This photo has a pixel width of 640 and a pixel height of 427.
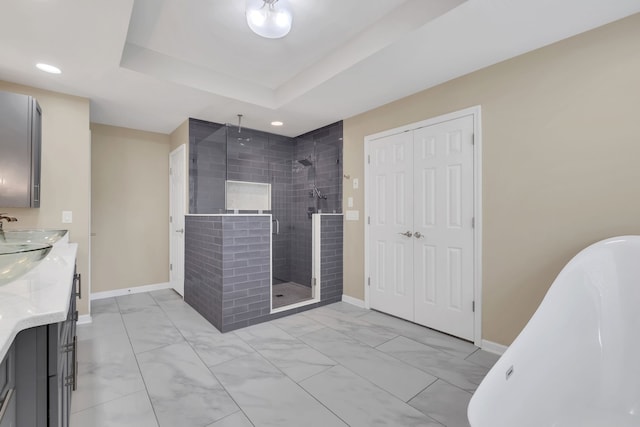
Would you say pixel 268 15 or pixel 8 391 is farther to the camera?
pixel 268 15

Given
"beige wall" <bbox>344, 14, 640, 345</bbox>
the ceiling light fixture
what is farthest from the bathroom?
"beige wall" <bbox>344, 14, 640, 345</bbox>

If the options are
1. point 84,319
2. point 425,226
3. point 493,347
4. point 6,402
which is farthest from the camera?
point 84,319

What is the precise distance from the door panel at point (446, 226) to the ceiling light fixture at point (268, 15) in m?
1.67

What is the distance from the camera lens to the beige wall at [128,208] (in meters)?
3.89

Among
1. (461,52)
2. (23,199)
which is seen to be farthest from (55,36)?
(461,52)

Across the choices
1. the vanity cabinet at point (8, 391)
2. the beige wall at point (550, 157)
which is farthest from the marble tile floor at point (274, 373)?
the vanity cabinet at point (8, 391)

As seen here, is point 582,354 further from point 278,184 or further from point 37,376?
point 278,184

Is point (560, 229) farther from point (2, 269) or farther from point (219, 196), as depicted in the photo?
point (219, 196)

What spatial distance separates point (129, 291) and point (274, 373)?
3.06 m

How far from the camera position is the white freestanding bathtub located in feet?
4.33

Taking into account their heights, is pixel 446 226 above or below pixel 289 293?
above

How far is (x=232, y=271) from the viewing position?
291 centimetres

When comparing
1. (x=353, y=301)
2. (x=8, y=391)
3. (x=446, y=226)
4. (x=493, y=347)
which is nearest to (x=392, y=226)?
(x=446, y=226)

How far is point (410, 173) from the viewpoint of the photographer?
303cm
